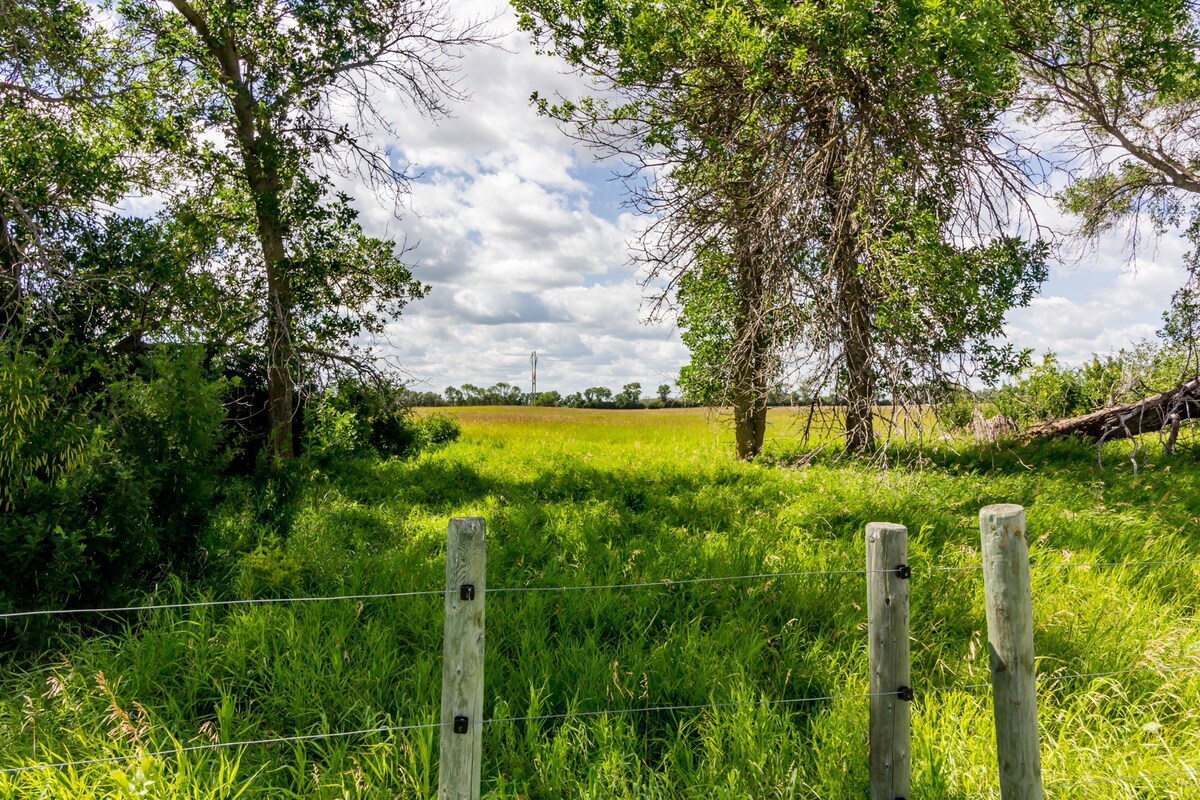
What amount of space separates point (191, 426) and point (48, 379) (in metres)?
1.13

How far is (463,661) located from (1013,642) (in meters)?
2.29

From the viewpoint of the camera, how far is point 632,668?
422cm

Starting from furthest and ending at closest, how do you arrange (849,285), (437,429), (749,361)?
(437,429)
(749,361)
(849,285)

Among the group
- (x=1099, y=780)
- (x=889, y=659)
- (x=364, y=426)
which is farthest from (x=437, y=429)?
(x=1099, y=780)

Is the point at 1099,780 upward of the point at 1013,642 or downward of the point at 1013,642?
downward

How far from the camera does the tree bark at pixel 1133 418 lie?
474 inches

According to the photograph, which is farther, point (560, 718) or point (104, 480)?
point (104, 480)

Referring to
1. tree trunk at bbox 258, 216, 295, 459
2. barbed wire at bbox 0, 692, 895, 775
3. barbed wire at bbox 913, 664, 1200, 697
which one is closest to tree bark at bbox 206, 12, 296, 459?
tree trunk at bbox 258, 216, 295, 459

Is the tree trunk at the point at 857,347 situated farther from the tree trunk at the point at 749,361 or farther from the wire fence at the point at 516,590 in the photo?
the wire fence at the point at 516,590

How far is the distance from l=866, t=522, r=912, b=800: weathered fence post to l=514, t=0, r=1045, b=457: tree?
19.2ft

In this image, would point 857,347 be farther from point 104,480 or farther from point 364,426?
point 364,426

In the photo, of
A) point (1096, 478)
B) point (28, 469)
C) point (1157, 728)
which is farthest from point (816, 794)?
point (1096, 478)

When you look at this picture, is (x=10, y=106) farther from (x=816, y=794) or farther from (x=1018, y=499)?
(x=1018, y=499)

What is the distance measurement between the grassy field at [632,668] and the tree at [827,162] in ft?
8.74
